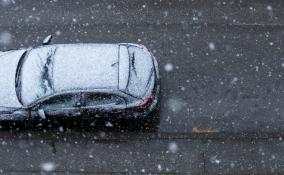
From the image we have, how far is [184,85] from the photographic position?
1248 centimetres

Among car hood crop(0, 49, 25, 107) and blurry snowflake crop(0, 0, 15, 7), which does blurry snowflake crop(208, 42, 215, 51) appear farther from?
blurry snowflake crop(0, 0, 15, 7)

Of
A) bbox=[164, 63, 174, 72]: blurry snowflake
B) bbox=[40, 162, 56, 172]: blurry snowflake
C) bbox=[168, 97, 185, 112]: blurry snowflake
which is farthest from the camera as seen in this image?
bbox=[164, 63, 174, 72]: blurry snowflake

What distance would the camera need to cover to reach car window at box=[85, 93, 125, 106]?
1079cm

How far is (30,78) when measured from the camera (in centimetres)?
1110

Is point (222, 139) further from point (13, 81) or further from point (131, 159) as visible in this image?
point (13, 81)

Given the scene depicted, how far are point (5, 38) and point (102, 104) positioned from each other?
14.8ft

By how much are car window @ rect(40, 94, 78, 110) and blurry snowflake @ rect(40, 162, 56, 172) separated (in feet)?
4.29

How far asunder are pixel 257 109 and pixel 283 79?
1.22 metres

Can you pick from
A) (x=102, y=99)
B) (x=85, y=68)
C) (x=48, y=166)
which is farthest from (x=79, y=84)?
(x=48, y=166)

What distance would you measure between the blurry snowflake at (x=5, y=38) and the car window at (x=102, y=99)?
4.14 metres

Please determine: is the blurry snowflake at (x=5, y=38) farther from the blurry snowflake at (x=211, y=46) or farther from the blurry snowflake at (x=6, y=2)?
the blurry snowflake at (x=211, y=46)

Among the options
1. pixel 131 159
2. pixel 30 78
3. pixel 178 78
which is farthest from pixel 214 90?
pixel 30 78

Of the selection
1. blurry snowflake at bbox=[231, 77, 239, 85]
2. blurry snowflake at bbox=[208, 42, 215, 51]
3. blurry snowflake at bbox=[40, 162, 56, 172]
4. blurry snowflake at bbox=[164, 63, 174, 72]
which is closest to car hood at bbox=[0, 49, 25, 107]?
blurry snowflake at bbox=[40, 162, 56, 172]

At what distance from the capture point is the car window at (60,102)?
424 inches
